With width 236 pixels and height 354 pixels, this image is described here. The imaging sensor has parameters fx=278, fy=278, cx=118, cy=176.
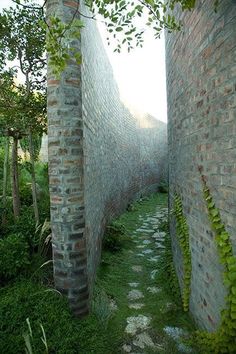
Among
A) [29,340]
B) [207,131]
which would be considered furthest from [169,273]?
[207,131]

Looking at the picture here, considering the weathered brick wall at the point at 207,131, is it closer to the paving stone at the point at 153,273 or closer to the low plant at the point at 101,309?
the low plant at the point at 101,309

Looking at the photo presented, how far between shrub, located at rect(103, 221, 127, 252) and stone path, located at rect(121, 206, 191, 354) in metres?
0.31

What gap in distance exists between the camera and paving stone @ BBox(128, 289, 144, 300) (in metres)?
3.52

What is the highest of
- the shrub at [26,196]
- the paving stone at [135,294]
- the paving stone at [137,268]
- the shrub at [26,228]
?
the shrub at [26,196]

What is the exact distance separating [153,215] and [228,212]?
6904 mm

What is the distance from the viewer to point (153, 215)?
8.77 meters

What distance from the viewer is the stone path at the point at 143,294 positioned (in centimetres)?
259

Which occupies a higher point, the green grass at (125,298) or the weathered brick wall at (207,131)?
the weathered brick wall at (207,131)

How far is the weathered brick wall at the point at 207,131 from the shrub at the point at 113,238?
2384 millimetres

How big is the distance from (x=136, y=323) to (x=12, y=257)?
1501 millimetres

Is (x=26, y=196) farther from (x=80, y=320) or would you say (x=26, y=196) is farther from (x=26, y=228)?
(x=80, y=320)

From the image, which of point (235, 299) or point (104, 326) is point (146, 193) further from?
point (235, 299)

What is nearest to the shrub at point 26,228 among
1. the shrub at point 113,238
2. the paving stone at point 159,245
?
the shrub at point 113,238

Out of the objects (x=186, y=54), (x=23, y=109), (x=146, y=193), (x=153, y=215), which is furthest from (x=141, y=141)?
(x=186, y=54)
